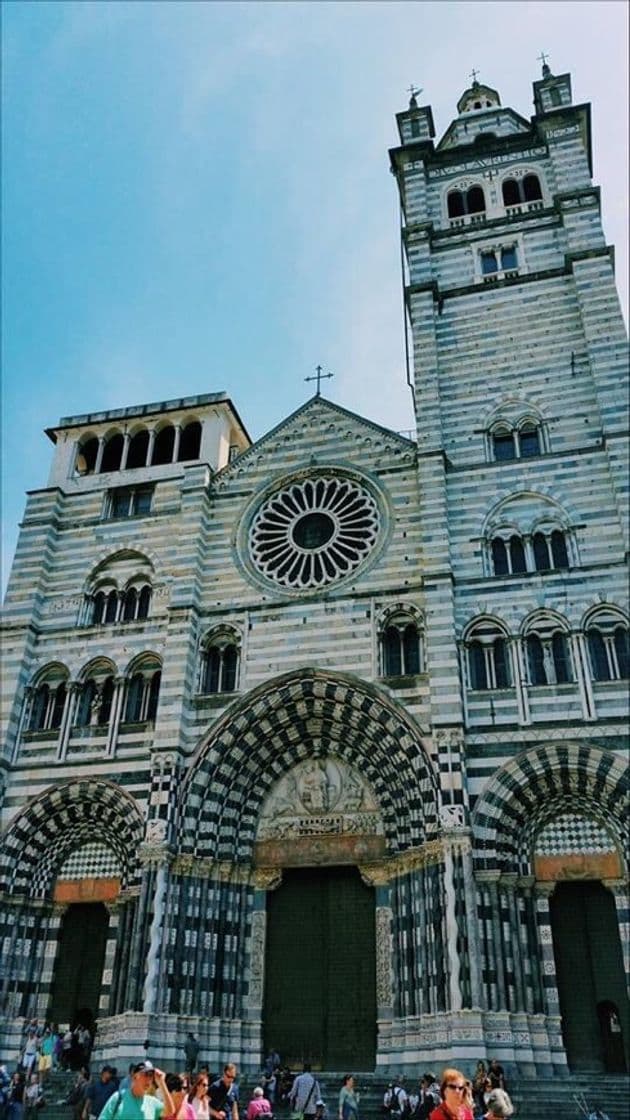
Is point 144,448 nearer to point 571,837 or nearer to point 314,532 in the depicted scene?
point 314,532

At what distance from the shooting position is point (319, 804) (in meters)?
19.2

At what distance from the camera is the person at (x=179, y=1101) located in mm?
6156

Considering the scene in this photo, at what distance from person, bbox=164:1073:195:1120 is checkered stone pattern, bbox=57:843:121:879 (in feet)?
43.7

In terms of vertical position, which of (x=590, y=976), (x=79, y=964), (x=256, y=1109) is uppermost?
(x=79, y=964)

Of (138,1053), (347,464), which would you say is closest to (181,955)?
(138,1053)

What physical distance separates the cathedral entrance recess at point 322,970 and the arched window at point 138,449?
12.0 metres

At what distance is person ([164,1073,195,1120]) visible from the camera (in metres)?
6.16

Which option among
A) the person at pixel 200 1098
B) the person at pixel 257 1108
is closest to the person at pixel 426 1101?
the person at pixel 257 1108

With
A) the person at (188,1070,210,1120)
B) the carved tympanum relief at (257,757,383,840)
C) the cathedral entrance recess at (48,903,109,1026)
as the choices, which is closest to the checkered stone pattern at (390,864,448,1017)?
the carved tympanum relief at (257,757,383,840)

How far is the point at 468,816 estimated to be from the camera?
55.0 ft

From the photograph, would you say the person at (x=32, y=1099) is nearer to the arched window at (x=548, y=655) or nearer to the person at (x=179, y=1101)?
the person at (x=179, y=1101)

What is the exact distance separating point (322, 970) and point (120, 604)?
9.73 metres

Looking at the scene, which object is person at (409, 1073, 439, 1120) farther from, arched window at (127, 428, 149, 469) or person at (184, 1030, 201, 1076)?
arched window at (127, 428, 149, 469)

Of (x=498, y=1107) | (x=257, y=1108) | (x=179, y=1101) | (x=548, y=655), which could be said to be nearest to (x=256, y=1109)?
(x=257, y=1108)
